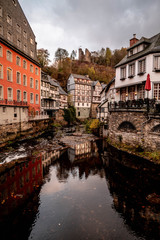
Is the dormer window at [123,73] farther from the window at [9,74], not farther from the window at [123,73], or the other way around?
the window at [9,74]

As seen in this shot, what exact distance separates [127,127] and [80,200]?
1197 cm

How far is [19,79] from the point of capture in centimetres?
2509

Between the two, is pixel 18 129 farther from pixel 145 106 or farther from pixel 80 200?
pixel 145 106

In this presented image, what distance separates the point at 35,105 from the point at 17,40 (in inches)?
525

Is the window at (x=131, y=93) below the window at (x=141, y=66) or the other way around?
below

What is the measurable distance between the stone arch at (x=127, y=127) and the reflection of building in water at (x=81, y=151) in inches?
191

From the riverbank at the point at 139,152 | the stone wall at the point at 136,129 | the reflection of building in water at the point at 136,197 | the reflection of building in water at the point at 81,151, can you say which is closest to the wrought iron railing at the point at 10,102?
the reflection of building in water at the point at 81,151

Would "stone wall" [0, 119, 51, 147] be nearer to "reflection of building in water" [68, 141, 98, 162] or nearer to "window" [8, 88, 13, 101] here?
"window" [8, 88, 13, 101]

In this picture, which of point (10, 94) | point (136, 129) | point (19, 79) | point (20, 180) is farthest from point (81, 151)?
point (19, 79)

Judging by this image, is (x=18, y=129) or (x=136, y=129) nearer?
(x=136, y=129)

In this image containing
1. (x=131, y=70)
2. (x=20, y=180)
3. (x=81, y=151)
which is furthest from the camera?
(x=131, y=70)

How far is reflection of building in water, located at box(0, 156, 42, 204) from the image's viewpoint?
348 inches

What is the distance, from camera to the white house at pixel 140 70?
1759 cm

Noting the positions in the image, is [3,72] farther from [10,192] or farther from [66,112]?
[66,112]
